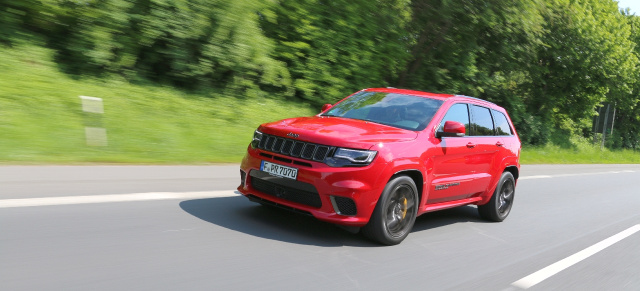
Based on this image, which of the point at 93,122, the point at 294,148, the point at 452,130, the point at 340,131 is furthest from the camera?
the point at 93,122

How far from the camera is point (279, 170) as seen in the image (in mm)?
5633

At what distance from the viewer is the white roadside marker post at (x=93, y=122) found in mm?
9016

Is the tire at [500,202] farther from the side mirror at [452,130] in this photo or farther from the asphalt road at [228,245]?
the side mirror at [452,130]

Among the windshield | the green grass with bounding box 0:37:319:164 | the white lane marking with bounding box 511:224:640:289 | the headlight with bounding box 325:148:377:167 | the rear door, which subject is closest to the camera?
the white lane marking with bounding box 511:224:640:289

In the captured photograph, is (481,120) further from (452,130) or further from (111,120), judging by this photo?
(111,120)

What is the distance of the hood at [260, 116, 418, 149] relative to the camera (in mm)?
5445

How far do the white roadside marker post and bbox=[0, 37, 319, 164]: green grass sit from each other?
0.35 ft

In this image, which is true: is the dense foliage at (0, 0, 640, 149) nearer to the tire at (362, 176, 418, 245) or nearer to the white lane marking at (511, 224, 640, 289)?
the tire at (362, 176, 418, 245)

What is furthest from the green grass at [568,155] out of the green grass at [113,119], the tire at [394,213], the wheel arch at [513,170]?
the tire at [394,213]

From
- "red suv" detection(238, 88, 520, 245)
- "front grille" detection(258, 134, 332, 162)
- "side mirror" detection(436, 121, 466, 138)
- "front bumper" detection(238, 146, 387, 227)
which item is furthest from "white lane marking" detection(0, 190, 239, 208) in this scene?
"side mirror" detection(436, 121, 466, 138)

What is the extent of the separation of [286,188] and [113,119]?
6372mm

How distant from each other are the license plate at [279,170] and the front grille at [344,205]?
1.45 ft

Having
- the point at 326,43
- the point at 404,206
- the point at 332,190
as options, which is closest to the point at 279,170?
the point at 332,190

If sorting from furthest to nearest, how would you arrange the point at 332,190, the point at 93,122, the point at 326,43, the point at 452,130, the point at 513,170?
the point at 326,43 < the point at 93,122 < the point at 513,170 < the point at 452,130 < the point at 332,190
